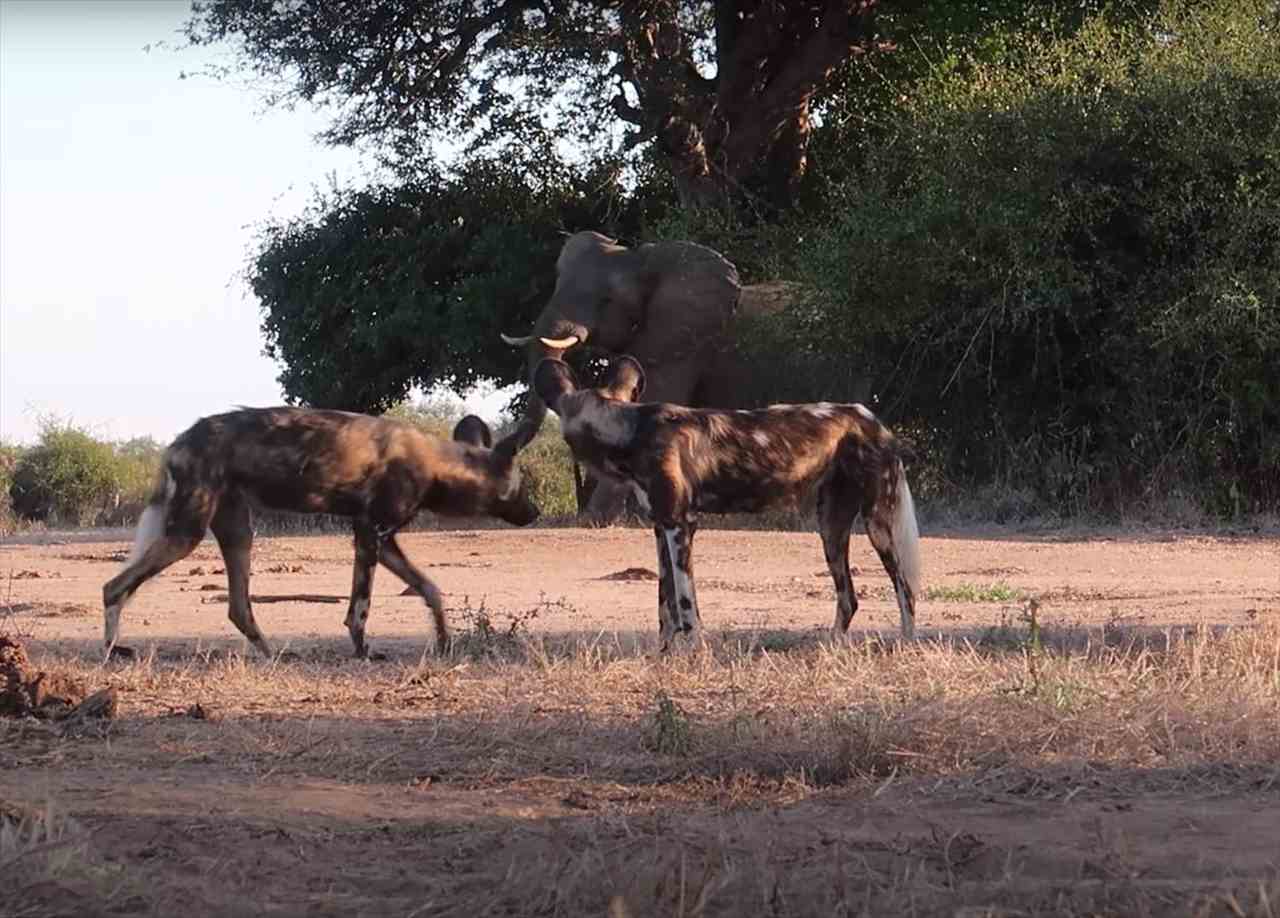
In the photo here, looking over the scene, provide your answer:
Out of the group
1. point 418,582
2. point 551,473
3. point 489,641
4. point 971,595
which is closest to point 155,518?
point 418,582

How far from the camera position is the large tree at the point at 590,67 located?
79.0ft

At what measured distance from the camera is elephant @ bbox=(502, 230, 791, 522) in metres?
21.1

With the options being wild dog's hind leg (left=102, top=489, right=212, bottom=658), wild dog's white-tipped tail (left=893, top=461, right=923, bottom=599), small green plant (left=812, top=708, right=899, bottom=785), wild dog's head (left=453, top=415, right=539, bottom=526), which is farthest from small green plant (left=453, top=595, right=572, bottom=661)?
small green plant (left=812, top=708, right=899, bottom=785)

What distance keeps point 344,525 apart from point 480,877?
50.1 feet

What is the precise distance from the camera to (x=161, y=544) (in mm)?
9414

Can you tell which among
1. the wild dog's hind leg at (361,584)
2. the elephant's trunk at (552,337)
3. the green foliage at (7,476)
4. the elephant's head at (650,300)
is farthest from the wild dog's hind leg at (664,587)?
the green foliage at (7,476)

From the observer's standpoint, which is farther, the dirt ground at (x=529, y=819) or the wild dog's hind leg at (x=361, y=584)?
the wild dog's hind leg at (x=361, y=584)

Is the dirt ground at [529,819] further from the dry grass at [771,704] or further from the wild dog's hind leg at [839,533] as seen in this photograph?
the wild dog's hind leg at [839,533]

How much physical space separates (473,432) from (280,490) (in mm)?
1625

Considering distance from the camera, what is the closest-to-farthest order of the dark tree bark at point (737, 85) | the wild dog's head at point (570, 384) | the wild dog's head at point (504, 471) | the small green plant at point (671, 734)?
the small green plant at point (671, 734), the wild dog's head at point (570, 384), the wild dog's head at point (504, 471), the dark tree bark at point (737, 85)

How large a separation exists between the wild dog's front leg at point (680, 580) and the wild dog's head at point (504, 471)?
1.37 metres

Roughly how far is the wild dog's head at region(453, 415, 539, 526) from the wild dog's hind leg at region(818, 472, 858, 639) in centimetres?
166

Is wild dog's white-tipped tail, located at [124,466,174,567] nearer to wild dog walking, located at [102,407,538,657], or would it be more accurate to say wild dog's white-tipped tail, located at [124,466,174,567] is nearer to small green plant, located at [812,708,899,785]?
wild dog walking, located at [102,407,538,657]

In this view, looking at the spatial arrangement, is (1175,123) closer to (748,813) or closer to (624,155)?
(624,155)
